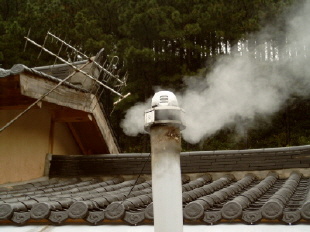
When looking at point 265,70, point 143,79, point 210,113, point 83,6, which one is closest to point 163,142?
point 210,113

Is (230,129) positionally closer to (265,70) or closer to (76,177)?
(265,70)

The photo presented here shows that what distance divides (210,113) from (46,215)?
7.43 m

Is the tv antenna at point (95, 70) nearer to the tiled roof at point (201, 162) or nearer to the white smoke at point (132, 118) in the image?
the tiled roof at point (201, 162)

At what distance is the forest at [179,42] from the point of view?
20.1 m

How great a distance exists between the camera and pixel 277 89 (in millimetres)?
20766

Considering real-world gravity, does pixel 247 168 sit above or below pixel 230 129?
below

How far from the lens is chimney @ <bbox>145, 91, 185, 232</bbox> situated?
2.76 meters

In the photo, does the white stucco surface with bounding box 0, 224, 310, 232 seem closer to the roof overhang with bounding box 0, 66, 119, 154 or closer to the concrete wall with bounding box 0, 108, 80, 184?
the roof overhang with bounding box 0, 66, 119, 154

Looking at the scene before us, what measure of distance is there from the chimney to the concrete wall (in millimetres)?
5453

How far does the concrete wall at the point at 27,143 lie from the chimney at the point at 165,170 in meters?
5.45

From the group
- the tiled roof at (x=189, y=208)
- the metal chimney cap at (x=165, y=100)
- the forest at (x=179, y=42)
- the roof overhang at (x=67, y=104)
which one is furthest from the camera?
the forest at (x=179, y=42)

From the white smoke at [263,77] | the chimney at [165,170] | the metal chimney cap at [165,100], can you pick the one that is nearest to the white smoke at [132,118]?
the white smoke at [263,77]

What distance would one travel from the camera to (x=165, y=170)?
276 centimetres

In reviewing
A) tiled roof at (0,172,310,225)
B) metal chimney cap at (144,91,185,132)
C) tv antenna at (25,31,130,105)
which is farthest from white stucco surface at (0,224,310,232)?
tv antenna at (25,31,130,105)
